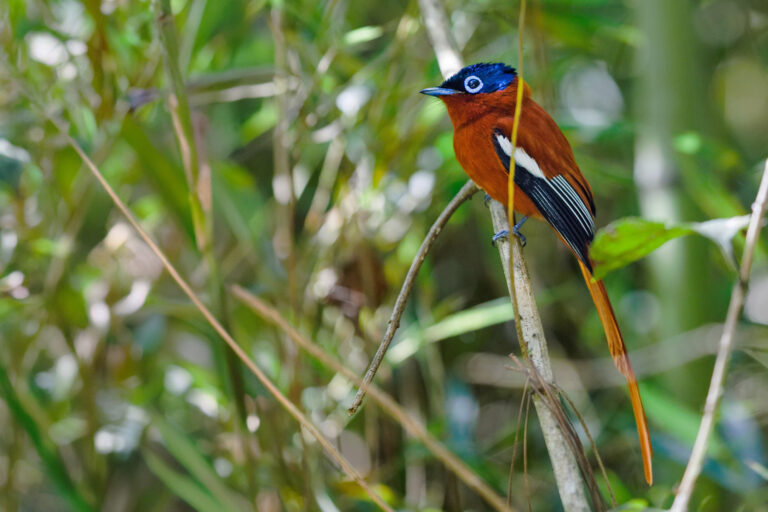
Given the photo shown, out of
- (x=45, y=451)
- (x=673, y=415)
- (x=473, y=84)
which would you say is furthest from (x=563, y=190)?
(x=45, y=451)

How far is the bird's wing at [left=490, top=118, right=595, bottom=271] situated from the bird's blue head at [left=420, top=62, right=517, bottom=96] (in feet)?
0.31

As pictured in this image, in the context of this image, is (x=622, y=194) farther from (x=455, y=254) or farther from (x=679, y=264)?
(x=679, y=264)

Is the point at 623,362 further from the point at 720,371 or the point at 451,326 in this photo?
the point at 451,326

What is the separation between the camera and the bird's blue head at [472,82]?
0.91 meters

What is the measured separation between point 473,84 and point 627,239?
0.47 m

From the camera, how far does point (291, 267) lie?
1178 mm

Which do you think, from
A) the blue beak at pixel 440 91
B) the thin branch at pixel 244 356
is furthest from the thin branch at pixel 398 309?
the blue beak at pixel 440 91

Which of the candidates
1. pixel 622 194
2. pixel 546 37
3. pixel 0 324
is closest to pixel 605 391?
pixel 622 194

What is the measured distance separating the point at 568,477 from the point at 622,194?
63.3 inches

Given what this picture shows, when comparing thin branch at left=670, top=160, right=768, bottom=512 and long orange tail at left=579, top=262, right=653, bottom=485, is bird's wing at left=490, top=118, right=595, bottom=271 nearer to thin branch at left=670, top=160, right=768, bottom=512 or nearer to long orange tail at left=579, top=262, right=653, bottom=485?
long orange tail at left=579, top=262, right=653, bottom=485

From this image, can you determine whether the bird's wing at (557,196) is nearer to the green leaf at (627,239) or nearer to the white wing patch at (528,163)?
the white wing patch at (528,163)

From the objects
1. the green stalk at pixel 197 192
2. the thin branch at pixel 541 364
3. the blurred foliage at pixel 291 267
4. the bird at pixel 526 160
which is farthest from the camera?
the blurred foliage at pixel 291 267

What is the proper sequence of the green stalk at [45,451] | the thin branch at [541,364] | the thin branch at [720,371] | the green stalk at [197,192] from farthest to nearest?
the green stalk at [45,451] < the green stalk at [197,192] < the thin branch at [541,364] < the thin branch at [720,371]

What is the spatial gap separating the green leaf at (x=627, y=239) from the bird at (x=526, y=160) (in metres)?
0.19
